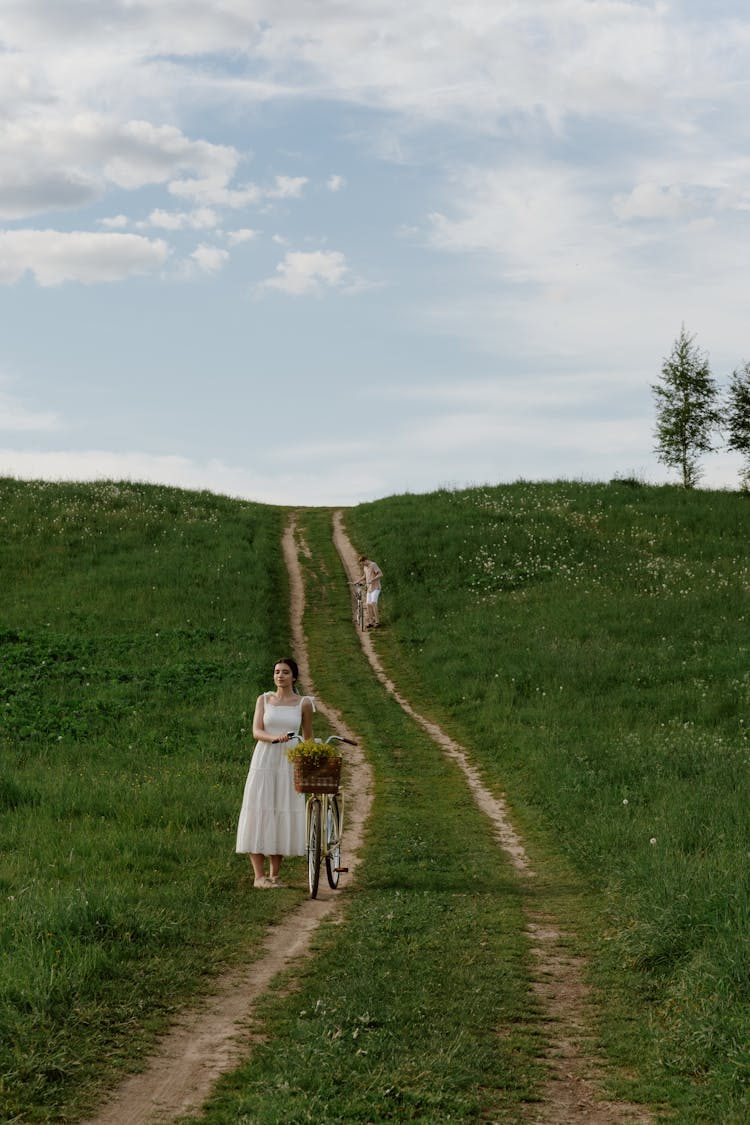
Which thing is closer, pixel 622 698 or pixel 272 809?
pixel 272 809

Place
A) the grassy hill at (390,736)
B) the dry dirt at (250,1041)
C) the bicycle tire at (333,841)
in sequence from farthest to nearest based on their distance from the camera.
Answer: the bicycle tire at (333,841)
the grassy hill at (390,736)
the dry dirt at (250,1041)

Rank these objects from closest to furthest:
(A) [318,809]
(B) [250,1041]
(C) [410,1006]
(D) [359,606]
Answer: (B) [250,1041] → (C) [410,1006] → (A) [318,809] → (D) [359,606]

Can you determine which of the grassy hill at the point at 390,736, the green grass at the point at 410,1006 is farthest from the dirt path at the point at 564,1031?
the grassy hill at the point at 390,736

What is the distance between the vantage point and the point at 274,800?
13.2 m

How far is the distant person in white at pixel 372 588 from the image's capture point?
33969 millimetres

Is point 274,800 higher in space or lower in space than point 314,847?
higher

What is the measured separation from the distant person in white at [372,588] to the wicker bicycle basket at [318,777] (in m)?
21.4

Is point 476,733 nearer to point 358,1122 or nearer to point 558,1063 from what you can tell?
point 558,1063

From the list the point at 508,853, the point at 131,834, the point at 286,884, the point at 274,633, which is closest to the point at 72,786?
the point at 131,834

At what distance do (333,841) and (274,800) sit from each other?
886mm

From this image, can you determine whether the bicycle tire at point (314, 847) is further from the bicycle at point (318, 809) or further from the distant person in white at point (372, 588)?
the distant person in white at point (372, 588)

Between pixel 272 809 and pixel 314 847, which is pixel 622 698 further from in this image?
pixel 314 847

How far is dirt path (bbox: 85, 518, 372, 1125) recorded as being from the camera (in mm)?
7035

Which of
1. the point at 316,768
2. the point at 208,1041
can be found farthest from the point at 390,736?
the point at 208,1041
